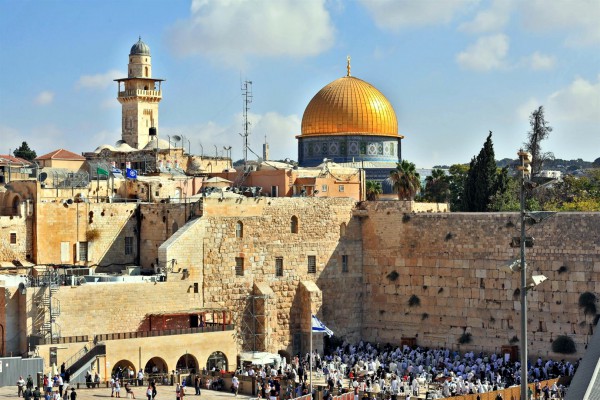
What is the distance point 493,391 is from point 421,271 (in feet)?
A: 30.4

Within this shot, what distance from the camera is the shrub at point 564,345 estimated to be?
117ft

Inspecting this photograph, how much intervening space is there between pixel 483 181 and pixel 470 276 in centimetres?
736

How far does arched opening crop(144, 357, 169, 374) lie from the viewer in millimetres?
34344

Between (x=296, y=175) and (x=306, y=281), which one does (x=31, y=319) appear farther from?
(x=296, y=175)

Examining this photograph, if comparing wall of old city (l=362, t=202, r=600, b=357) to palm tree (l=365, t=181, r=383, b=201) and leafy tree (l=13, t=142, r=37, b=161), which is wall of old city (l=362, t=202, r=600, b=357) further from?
leafy tree (l=13, t=142, r=37, b=161)

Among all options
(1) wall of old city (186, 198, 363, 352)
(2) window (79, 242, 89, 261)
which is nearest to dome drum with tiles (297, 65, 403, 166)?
(1) wall of old city (186, 198, 363, 352)

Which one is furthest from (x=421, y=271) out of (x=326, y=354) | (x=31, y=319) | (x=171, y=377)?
(x=31, y=319)

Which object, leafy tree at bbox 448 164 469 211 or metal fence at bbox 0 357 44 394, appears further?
leafy tree at bbox 448 164 469 211

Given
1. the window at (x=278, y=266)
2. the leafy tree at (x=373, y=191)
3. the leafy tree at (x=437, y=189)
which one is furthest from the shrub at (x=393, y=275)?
the leafy tree at (x=437, y=189)

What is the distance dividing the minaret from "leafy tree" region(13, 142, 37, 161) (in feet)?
51.3

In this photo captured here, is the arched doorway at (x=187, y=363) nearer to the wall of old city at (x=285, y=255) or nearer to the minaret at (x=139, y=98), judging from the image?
the wall of old city at (x=285, y=255)

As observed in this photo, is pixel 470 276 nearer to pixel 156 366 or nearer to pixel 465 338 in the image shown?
pixel 465 338

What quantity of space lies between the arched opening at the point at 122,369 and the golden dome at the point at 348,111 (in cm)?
2352

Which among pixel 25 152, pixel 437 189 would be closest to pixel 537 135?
pixel 437 189
